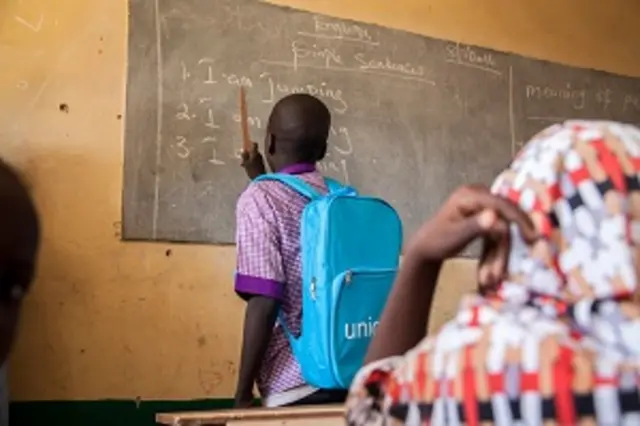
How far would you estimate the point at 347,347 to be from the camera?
223 cm

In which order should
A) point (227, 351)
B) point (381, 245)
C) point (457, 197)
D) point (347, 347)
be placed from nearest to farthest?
1. point (457, 197)
2. point (347, 347)
3. point (381, 245)
4. point (227, 351)

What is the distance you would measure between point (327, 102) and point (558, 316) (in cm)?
291

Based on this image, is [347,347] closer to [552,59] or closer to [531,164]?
[531,164]

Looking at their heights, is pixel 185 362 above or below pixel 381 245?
below

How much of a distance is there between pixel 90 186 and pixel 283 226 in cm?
109

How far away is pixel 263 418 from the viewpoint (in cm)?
184

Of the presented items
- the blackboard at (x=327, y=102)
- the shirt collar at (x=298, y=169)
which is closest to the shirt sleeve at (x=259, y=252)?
the shirt collar at (x=298, y=169)

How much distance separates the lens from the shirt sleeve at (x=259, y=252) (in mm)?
2242

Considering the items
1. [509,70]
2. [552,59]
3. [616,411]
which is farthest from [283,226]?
[552,59]

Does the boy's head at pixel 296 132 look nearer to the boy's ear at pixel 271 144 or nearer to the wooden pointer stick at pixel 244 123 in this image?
the boy's ear at pixel 271 144

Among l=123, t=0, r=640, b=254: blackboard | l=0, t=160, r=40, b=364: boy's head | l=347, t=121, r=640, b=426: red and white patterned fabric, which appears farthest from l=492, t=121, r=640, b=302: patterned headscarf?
l=123, t=0, r=640, b=254: blackboard

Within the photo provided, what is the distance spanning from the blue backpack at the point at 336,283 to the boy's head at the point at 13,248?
137cm

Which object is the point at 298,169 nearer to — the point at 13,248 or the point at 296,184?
the point at 296,184

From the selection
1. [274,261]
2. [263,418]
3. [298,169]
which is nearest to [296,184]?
[298,169]
